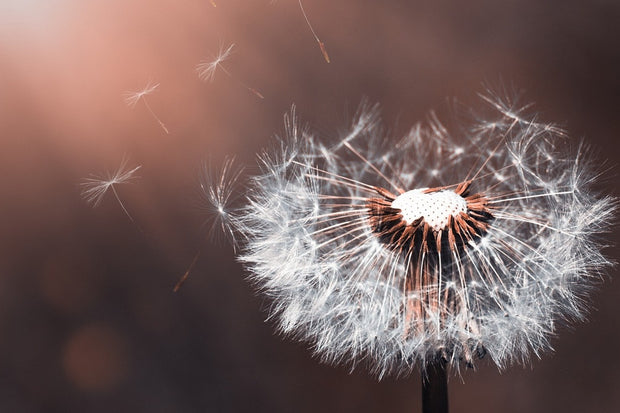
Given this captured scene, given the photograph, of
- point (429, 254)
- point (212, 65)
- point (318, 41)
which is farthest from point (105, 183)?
point (429, 254)

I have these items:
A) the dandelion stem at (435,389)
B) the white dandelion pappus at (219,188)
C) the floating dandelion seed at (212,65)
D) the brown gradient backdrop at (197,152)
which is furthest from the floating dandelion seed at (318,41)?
the dandelion stem at (435,389)

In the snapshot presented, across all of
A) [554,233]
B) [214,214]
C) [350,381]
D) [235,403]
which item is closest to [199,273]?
A: [214,214]

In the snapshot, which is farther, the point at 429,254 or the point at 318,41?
the point at 318,41

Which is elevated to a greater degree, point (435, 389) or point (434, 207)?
point (434, 207)

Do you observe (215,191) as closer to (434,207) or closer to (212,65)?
(212,65)

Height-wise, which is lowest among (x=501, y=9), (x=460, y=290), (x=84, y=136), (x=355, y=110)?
(x=460, y=290)

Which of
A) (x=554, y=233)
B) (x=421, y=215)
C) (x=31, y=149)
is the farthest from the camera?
(x=31, y=149)

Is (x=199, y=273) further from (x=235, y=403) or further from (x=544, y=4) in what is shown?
(x=544, y=4)
